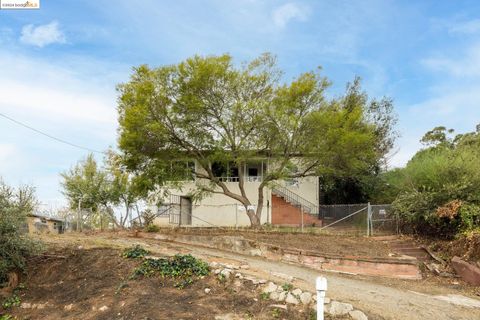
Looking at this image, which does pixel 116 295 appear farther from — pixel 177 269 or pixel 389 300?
pixel 389 300

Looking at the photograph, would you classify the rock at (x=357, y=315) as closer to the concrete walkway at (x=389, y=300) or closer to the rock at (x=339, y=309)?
the rock at (x=339, y=309)

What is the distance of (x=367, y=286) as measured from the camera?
11.5 meters

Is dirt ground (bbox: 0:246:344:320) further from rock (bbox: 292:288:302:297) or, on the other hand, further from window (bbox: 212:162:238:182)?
window (bbox: 212:162:238:182)

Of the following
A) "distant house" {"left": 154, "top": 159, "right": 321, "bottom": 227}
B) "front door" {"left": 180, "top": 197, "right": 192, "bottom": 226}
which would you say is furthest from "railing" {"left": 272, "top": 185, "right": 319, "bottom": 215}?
"front door" {"left": 180, "top": 197, "right": 192, "bottom": 226}

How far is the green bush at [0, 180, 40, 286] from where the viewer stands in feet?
35.4

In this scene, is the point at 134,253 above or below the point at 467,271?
above

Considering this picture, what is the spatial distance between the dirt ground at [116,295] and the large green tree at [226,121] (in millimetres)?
9593

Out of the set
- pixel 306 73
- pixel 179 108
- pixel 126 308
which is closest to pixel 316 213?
pixel 306 73

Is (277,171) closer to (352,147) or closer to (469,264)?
(352,147)

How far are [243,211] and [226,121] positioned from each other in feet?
23.9

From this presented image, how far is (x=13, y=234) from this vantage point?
10891 millimetres

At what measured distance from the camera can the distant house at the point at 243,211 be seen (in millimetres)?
26859

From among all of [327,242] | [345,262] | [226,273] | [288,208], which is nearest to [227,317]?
[226,273]

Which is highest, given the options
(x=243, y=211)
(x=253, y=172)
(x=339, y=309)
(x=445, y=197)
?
(x=253, y=172)
